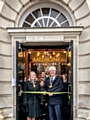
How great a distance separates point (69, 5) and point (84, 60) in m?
2.01

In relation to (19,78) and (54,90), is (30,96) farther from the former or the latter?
(19,78)

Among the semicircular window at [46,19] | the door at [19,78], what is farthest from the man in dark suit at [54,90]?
the semicircular window at [46,19]

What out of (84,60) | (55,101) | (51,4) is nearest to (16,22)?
(51,4)

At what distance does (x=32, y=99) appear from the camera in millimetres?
8523

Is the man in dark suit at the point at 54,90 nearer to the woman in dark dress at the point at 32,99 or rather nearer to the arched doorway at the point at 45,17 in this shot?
the woman in dark dress at the point at 32,99

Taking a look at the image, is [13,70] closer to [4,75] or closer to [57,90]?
[4,75]

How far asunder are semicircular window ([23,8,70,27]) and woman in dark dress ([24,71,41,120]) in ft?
8.68

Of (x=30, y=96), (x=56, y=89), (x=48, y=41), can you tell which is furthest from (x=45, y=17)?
(x=30, y=96)

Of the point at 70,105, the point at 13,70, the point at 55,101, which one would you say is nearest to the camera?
the point at 55,101

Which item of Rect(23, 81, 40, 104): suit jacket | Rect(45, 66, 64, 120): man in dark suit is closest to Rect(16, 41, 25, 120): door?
Rect(23, 81, 40, 104): suit jacket

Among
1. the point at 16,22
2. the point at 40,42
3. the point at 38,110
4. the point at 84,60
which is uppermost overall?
the point at 16,22

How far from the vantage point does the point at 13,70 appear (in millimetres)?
9859

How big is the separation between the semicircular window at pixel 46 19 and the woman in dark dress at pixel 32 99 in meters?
2.65

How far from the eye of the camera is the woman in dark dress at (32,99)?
332 inches
